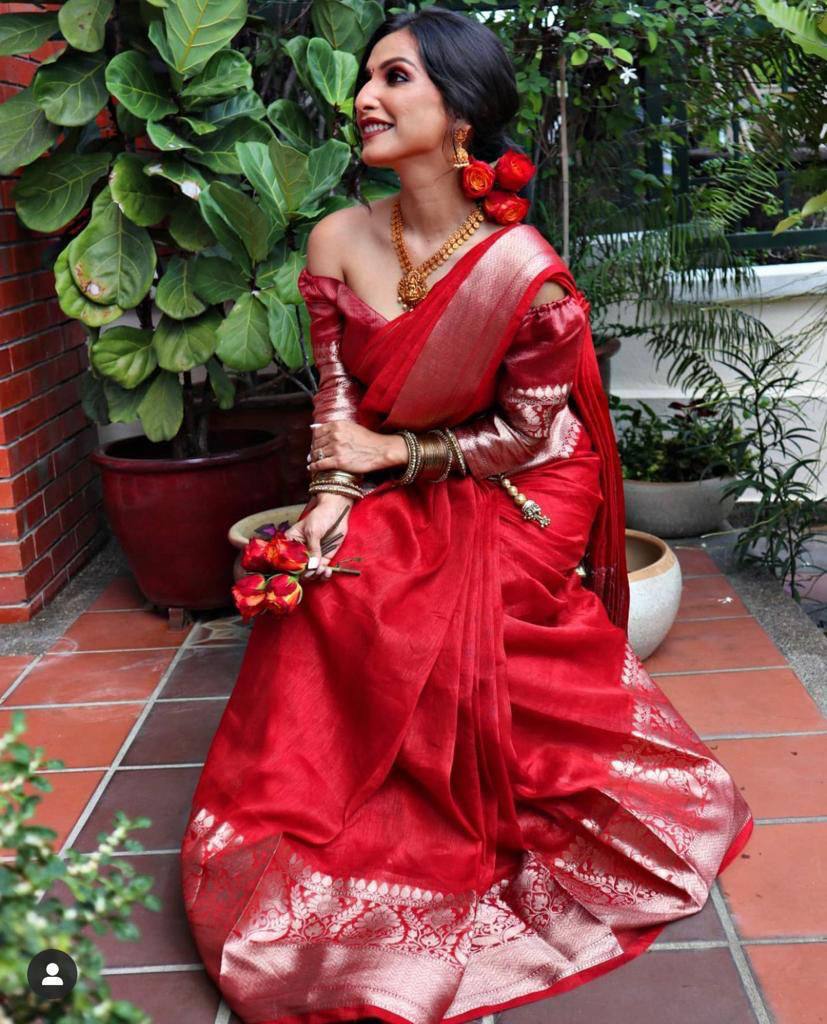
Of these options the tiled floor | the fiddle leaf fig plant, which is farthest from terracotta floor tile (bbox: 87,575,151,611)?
the fiddle leaf fig plant

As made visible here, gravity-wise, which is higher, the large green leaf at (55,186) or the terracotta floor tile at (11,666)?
the large green leaf at (55,186)

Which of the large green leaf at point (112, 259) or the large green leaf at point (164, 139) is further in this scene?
the large green leaf at point (112, 259)

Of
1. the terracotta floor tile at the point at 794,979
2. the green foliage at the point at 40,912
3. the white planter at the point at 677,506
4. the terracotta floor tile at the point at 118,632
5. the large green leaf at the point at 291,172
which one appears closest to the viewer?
the green foliage at the point at 40,912

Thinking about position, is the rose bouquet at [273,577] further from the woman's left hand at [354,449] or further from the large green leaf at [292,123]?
the large green leaf at [292,123]

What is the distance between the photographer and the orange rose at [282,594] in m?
2.09

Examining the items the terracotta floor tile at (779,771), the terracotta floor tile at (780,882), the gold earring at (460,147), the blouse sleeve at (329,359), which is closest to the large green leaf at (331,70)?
the blouse sleeve at (329,359)

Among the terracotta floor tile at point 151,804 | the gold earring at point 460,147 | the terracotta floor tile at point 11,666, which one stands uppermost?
the gold earring at point 460,147

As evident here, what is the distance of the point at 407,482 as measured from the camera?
2.35 m

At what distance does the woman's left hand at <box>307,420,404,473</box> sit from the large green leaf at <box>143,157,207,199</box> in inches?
39.3

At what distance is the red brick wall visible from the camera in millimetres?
3477

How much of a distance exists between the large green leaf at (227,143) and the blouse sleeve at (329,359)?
0.84 metres

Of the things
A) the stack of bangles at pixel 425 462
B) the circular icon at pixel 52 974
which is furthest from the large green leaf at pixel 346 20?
the circular icon at pixel 52 974

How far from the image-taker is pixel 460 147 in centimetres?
227

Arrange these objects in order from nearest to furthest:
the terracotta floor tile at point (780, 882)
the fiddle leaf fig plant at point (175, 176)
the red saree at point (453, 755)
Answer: the red saree at point (453, 755) < the terracotta floor tile at point (780, 882) < the fiddle leaf fig plant at point (175, 176)
